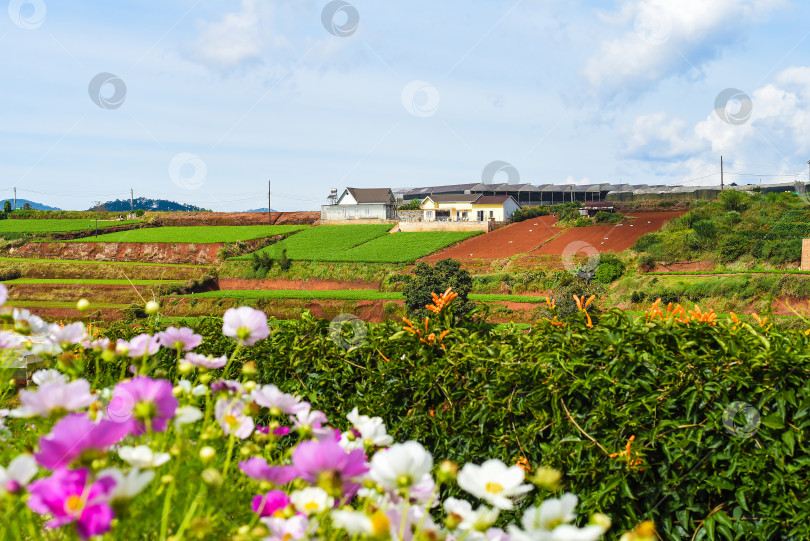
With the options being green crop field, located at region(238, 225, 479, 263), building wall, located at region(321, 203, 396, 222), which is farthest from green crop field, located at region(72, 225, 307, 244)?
green crop field, located at region(238, 225, 479, 263)

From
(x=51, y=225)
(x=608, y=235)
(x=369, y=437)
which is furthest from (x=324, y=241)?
(x=369, y=437)

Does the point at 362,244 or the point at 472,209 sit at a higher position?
the point at 472,209

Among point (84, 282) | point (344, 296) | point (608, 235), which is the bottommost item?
point (344, 296)

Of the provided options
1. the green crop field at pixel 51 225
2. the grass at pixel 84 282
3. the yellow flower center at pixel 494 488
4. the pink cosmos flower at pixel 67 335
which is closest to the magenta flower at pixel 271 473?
the yellow flower center at pixel 494 488

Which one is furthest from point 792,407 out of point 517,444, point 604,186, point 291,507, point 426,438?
point 604,186

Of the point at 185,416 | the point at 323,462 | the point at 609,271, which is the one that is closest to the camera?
the point at 323,462

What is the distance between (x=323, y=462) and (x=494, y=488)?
13.5 inches

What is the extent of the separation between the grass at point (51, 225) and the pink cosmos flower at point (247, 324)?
6043 cm

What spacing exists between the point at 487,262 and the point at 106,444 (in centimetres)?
3612

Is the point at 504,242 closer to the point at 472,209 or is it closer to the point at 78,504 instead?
the point at 472,209

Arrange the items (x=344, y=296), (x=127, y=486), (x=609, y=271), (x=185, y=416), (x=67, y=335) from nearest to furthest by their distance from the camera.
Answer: (x=127, y=486) → (x=185, y=416) → (x=67, y=335) → (x=609, y=271) → (x=344, y=296)

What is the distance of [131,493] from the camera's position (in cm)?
101

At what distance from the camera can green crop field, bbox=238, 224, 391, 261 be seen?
145ft

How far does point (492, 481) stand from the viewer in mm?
1205
